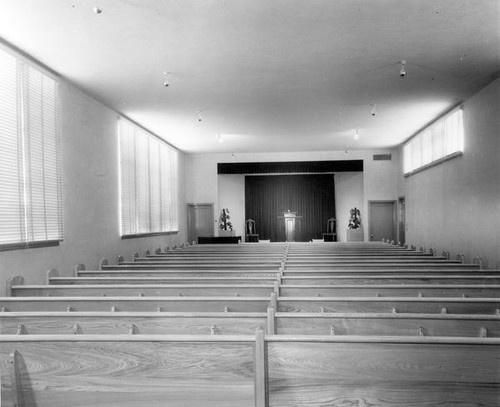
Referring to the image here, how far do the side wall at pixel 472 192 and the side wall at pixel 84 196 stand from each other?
5.86 m

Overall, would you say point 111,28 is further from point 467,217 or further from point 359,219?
point 359,219

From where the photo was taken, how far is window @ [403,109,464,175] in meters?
8.38

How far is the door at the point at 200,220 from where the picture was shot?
14.4 meters

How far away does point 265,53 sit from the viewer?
5512 mm

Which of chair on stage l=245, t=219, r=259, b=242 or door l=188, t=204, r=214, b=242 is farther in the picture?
chair on stage l=245, t=219, r=259, b=242

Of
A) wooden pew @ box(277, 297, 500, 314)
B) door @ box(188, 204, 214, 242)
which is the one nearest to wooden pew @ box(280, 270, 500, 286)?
wooden pew @ box(277, 297, 500, 314)

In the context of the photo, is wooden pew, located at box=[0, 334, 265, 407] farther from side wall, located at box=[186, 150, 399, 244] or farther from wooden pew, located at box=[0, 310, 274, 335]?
side wall, located at box=[186, 150, 399, 244]

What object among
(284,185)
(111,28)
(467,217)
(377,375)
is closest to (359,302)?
(377,375)

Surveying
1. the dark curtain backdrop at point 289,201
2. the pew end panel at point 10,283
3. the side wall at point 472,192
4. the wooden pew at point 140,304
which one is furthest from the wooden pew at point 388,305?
the dark curtain backdrop at point 289,201

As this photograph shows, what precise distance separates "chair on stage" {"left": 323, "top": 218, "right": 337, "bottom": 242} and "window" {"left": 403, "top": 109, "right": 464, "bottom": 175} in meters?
5.18

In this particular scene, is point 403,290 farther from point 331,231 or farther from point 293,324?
point 331,231

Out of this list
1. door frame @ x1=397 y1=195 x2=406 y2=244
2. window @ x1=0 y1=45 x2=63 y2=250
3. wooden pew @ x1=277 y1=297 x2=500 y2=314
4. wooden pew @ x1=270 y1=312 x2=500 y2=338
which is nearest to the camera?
wooden pew @ x1=270 y1=312 x2=500 y2=338

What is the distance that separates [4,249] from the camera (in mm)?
4934

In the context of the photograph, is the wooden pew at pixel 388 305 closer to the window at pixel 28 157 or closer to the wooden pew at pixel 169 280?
the wooden pew at pixel 169 280
